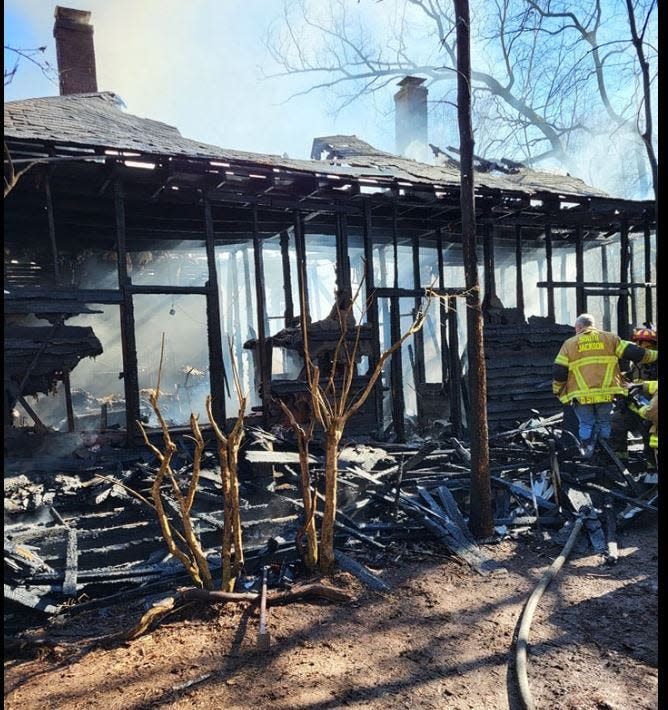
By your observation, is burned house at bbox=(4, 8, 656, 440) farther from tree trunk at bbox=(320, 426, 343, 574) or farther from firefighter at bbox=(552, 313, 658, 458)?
firefighter at bbox=(552, 313, 658, 458)

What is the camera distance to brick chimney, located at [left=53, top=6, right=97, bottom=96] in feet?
48.5

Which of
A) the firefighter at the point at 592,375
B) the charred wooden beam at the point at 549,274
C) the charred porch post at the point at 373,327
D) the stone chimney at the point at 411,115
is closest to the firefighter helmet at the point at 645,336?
the firefighter at the point at 592,375

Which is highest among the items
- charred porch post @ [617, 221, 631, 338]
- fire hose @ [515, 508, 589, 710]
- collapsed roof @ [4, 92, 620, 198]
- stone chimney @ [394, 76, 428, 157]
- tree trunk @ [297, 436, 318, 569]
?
stone chimney @ [394, 76, 428, 157]

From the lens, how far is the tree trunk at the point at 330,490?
4.73 meters

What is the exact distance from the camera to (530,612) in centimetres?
414

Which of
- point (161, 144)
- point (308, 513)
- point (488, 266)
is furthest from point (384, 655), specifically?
point (488, 266)

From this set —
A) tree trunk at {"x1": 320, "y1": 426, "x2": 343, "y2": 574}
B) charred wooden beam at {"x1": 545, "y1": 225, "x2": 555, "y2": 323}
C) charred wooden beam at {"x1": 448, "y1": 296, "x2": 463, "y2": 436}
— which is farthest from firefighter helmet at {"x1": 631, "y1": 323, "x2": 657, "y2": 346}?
tree trunk at {"x1": 320, "y1": 426, "x2": 343, "y2": 574}

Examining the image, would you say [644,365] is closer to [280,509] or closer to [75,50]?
[280,509]

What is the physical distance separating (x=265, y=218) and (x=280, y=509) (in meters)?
7.09

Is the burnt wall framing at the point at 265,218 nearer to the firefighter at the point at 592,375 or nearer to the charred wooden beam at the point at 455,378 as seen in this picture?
the charred wooden beam at the point at 455,378

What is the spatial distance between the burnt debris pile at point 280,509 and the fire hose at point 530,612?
18 cm

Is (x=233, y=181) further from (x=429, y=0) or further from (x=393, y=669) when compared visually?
(x=429, y=0)

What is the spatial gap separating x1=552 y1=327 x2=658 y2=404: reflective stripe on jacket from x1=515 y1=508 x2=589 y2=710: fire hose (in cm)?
193

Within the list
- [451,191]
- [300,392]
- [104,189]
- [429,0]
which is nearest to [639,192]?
[429,0]
